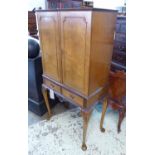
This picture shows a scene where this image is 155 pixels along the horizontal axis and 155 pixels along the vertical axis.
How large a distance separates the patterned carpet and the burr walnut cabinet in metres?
0.14

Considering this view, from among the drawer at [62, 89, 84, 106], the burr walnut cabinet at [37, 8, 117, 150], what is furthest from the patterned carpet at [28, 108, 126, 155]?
the drawer at [62, 89, 84, 106]

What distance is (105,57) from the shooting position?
143 centimetres

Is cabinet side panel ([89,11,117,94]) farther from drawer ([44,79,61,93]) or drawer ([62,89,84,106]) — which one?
drawer ([44,79,61,93])

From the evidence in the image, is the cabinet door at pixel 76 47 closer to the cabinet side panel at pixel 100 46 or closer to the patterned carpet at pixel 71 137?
the cabinet side panel at pixel 100 46

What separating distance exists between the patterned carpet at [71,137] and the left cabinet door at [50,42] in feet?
2.31

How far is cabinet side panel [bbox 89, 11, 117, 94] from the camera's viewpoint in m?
1.16

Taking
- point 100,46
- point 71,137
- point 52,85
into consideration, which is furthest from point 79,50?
point 71,137

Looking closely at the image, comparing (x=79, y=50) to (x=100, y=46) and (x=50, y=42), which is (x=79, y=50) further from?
(x=50, y=42)

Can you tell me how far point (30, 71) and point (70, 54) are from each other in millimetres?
837

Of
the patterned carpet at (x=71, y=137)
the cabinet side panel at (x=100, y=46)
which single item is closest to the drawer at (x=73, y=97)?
the cabinet side panel at (x=100, y=46)

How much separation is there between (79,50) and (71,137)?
110 centimetres
